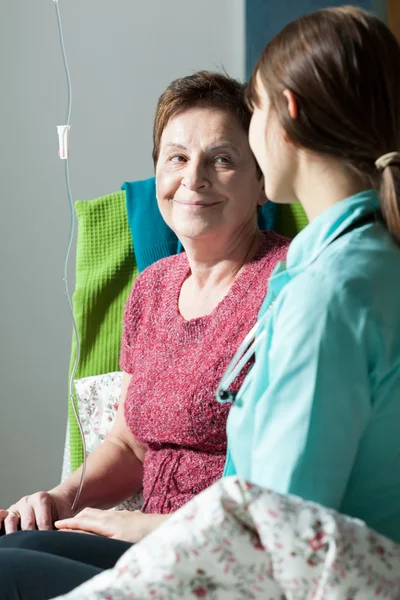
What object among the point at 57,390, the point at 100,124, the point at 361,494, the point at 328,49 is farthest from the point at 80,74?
the point at 361,494

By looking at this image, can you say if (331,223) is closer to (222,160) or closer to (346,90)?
(346,90)

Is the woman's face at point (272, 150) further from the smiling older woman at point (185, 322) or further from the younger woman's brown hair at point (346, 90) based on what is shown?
the smiling older woman at point (185, 322)

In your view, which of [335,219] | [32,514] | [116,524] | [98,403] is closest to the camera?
[335,219]

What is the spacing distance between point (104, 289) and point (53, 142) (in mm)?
832

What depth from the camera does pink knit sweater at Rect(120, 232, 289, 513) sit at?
1471mm

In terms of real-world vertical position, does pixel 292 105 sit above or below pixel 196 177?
above

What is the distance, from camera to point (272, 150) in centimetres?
106

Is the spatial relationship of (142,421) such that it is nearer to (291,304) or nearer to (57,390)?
(291,304)

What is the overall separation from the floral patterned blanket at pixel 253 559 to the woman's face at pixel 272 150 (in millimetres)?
428

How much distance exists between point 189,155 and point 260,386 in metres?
0.74

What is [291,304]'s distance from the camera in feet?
3.08

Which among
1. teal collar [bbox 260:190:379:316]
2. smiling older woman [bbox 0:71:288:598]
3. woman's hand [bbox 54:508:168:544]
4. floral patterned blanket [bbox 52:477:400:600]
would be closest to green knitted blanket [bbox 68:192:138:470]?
smiling older woman [bbox 0:71:288:598]

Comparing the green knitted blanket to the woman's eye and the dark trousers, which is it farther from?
the dark trousers

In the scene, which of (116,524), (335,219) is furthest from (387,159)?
(116,524)
